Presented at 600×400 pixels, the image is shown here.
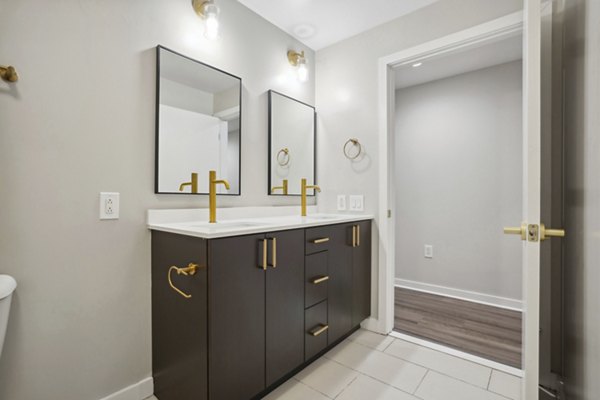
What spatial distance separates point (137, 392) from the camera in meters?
1.47

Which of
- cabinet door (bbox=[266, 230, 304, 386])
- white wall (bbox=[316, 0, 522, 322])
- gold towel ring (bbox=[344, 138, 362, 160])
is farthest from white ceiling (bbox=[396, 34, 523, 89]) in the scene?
cabinet door (bbox=[266, 230, 304, 386])

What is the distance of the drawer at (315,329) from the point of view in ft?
5.50

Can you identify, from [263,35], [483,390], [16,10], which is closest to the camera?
[16,10]

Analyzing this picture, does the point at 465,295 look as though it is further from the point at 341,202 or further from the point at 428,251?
the point at 341,202

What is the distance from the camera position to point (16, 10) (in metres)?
1.14

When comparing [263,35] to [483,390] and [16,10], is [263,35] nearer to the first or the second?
[16,10]

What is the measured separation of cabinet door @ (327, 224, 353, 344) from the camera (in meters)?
1.88

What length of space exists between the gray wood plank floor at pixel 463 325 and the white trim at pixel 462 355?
0.18ft

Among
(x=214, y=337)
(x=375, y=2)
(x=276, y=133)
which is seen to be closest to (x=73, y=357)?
(x=214, y=337)

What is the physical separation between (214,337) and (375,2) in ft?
7.51

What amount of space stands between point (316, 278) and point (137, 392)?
3.59ft

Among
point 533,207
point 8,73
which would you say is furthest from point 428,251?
point 8,73

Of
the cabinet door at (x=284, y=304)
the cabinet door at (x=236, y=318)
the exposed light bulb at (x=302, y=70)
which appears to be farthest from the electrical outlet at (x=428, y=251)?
the cabinet door at (x=236, y=318)

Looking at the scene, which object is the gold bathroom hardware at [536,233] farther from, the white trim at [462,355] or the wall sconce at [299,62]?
the wall sconce at [299,62]
